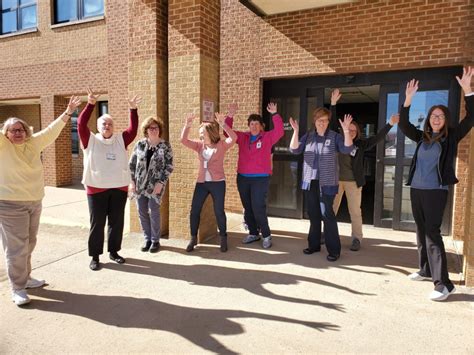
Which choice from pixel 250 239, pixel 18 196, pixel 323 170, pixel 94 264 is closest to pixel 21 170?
pixel 18 196

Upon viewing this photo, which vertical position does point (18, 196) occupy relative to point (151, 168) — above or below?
below

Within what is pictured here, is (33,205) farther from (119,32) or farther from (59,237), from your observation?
(119,32)

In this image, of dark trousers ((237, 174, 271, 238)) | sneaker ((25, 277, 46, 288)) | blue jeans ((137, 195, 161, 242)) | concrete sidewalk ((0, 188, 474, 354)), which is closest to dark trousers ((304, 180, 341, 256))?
concrete sidewalk ((0, 188, 474, 354))

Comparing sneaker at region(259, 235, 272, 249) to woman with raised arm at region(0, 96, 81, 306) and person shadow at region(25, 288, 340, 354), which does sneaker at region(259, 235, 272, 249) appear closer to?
person shadow at region(25, 288, 340, 354)

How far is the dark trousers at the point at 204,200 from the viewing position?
16.8 feet

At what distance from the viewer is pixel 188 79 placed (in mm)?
5449

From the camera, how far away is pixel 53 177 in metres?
11.4

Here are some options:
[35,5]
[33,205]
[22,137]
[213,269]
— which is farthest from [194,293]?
[35,5]

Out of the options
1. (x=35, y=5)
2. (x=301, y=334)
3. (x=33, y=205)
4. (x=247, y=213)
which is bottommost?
(x=301, y=334)

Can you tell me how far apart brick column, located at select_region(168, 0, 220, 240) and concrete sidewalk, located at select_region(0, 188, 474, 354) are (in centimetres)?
62

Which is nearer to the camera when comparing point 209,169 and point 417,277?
point 417,277

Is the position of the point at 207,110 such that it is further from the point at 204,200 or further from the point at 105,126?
the point at 105,126

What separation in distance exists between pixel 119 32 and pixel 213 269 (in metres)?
7.54

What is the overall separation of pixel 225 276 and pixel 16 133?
100 inches
